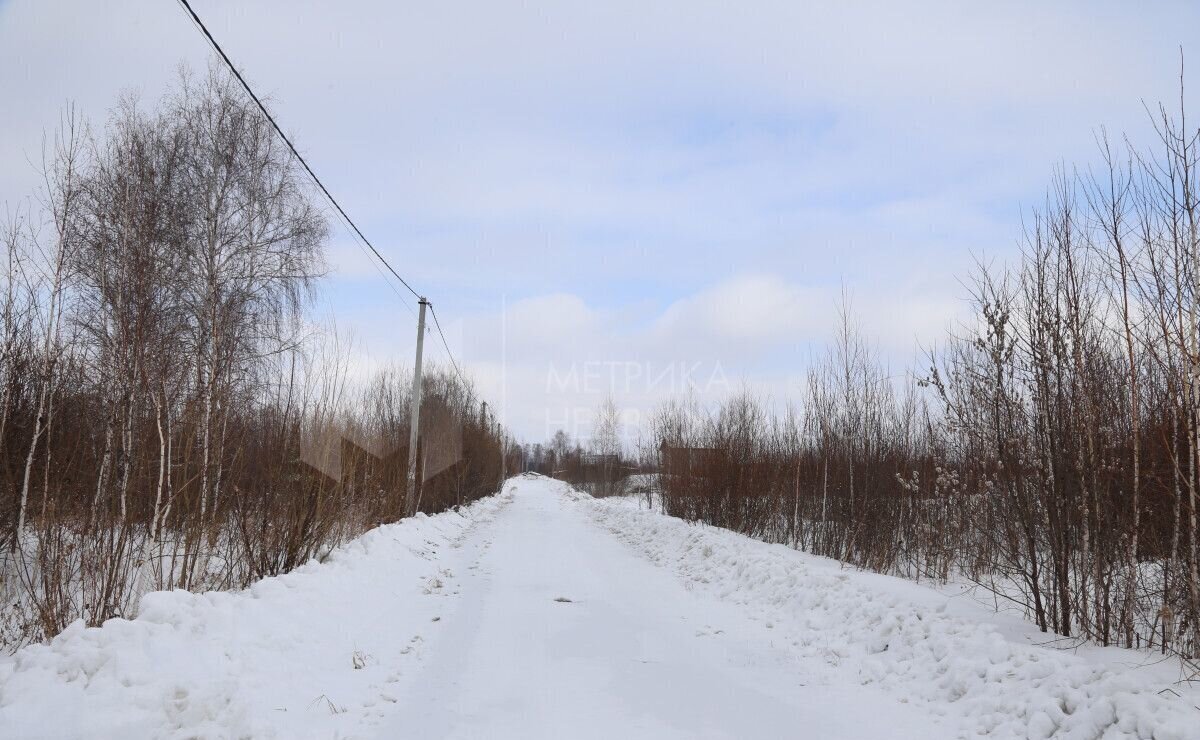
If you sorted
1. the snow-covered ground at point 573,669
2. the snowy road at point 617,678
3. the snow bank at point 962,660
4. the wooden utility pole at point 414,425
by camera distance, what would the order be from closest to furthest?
1. the snow-covered ground at point 573,669
2. the snow bank at point 962,660
3. the snowy road at point 617,678
4. the wooden utility pole at point 414,425

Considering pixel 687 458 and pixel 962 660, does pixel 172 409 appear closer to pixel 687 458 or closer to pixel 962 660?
pixel 962 660

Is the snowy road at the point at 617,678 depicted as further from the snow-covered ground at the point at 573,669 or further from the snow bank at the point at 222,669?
the snow bank at the point at 222,669

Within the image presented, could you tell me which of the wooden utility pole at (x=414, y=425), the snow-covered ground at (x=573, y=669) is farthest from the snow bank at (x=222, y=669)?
the wooden utility pole at (x=414, y=425)

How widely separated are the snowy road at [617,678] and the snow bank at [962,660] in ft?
1.11

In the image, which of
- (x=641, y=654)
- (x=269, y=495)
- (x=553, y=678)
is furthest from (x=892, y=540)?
(x=269, y=495)

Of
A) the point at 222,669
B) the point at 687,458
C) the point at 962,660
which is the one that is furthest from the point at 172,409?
the point at 687,458

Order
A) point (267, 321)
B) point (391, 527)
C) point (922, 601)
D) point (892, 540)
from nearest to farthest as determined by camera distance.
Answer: point (922, 601) < point (892, 540) < point (391, 527) < point (267, 321)

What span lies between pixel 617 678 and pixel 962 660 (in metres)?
2.54

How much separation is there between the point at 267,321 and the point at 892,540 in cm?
1287

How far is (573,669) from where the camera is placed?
491 cm

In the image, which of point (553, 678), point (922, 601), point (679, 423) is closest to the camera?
point (553, 678)

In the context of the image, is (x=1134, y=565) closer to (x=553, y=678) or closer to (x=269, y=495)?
(x=553, y=678)

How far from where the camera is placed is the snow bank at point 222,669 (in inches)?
117

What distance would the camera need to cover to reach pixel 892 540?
1016 cm
